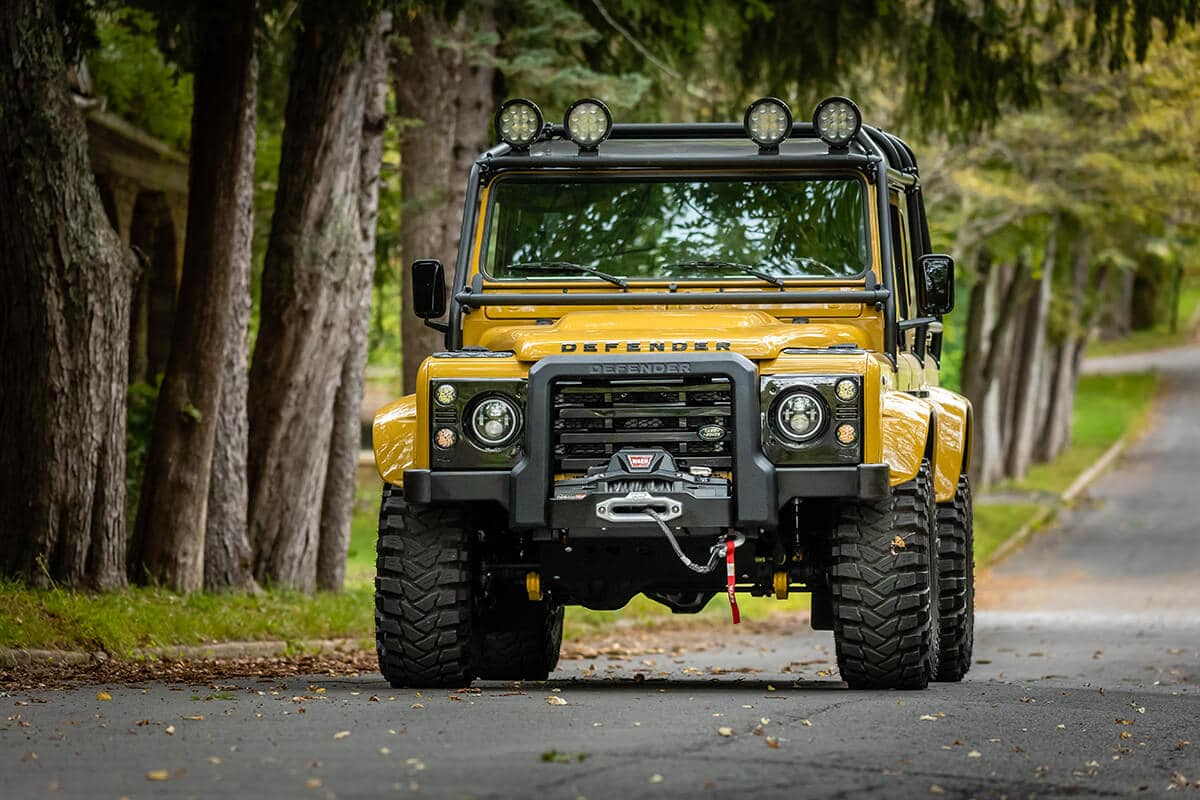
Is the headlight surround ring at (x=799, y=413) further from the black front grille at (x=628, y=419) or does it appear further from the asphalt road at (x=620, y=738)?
the asphalt road at (x=620, y=738)

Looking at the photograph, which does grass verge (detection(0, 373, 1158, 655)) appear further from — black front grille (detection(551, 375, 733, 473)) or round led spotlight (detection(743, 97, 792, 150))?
round led spotlight (detection(743, 97, 792, 150))

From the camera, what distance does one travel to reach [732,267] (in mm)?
12414

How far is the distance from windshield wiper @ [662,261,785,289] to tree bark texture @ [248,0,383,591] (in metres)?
6.58

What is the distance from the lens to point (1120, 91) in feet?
102

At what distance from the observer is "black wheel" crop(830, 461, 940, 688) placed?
11195 mm

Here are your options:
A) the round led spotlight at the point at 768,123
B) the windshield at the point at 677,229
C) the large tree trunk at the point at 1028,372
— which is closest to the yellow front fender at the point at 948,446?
the windshield at the point at 677,229

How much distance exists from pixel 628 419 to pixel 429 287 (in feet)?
5.64

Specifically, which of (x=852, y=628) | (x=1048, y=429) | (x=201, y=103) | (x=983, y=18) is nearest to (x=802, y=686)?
(x=852, y=628)

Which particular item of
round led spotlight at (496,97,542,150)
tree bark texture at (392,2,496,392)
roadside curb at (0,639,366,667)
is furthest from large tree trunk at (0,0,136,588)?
tree bark texture at (392,2,496,392)

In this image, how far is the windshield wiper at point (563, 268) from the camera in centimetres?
1238

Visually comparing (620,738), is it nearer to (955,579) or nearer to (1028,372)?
(955,579)

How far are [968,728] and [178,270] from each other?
18009 millimetres

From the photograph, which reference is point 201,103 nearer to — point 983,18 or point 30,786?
point 983,18

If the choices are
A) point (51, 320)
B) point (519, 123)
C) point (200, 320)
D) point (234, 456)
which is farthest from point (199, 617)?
point (519, 123)
